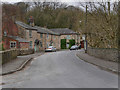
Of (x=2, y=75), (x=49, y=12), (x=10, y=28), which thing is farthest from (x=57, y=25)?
(x=2, y=75)

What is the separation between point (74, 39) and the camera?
65.5 meters

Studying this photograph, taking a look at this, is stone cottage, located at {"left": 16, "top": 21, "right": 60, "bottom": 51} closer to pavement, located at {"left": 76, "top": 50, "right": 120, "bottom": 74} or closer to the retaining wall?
the retaining wall

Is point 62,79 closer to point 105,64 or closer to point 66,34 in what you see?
point 105,64

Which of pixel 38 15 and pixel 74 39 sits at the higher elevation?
pixel 38 15

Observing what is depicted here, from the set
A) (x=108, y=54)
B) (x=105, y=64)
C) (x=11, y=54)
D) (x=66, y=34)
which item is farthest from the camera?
(x=66, y=34)

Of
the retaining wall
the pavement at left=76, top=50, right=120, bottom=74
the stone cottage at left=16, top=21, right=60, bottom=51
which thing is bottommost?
the pavement at left=76, top=50, right=120, bottom=74

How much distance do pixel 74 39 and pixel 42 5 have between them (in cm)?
1665

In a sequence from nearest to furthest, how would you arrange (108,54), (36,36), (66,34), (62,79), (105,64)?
(62,79), (105,64), (108,54), (36,36), (66,34)

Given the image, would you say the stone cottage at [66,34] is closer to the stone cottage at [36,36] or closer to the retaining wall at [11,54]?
the stone cottage at [36,36]

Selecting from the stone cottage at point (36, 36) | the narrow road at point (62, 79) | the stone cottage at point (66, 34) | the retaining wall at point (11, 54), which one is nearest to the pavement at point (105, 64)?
the narrow road at point (62, 79)

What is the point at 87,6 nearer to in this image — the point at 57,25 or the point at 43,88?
the point at 43,88

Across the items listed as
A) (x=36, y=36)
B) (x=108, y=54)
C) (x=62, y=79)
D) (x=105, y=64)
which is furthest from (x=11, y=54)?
(x=36, y=36)

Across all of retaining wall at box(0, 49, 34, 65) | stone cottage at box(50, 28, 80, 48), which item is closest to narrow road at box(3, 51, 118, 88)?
retaining wall at box(0, 49, 34, 65)

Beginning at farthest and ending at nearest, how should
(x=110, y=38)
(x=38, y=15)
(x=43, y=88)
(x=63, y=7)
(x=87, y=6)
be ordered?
(x=63, y=7) < (x=38, y=15) < (x=87, y=6) < (x=110, y=38) < (x=43, y=88)
